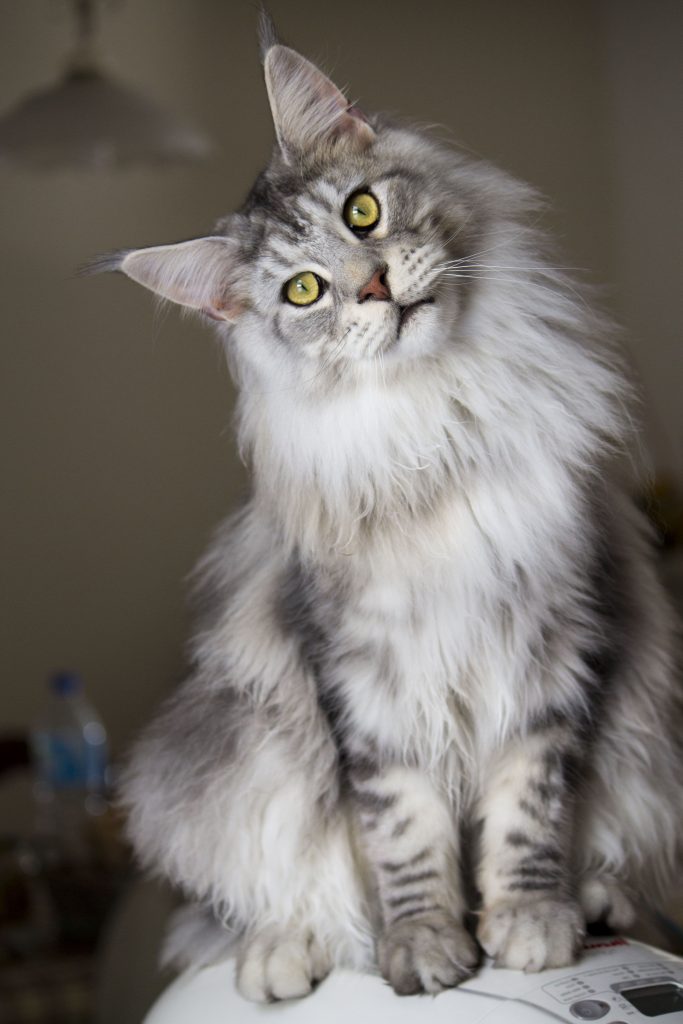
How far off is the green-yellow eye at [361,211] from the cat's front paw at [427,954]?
67 centimetres

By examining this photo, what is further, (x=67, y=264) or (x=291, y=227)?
(x=67, y=264)

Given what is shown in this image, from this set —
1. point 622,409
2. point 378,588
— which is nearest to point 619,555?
point 622,409

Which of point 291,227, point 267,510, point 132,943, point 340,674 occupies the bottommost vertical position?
point 132,943

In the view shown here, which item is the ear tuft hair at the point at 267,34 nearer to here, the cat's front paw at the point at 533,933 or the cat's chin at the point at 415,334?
the cat's chin at the point at 415,334

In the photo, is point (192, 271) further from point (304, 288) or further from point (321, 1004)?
point (321, 1004)

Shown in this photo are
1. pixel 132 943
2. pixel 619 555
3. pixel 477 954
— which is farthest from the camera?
pixel 132 943

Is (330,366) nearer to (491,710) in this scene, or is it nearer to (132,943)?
(491,710)

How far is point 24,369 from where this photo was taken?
446 centimetres

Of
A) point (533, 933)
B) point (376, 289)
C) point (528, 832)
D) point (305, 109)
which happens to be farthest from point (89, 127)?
point (533, 933)

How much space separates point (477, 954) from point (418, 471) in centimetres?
45

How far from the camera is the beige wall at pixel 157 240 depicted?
4391 mm

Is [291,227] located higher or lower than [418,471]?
Answer: higher

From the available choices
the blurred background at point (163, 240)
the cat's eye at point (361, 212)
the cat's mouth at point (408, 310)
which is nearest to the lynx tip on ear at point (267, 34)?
the cat's eye at point (361, 212)

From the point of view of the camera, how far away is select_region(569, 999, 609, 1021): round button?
0.88m
